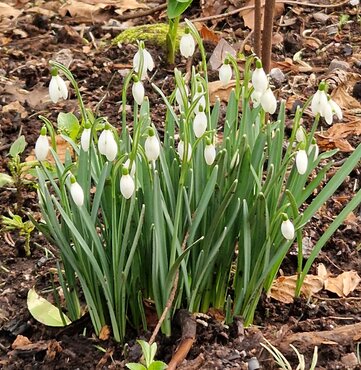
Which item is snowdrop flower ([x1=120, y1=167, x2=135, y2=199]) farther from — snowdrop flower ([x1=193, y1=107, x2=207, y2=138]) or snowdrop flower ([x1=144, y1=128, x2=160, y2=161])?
snowdrop flower ([x1=193, y1=107, x2=207, y2=138])

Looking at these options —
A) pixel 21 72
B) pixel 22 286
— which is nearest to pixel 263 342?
pixel 22 286

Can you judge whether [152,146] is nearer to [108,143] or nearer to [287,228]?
[108,143]

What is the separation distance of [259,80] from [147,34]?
2.45 m

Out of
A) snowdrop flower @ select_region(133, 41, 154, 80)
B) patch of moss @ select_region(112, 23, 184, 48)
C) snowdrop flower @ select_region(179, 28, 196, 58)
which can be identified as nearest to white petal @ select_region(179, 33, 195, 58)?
snowdrop flower @ select_region(179, 28, 196, 58)

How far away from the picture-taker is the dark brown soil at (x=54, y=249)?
2.29 metres

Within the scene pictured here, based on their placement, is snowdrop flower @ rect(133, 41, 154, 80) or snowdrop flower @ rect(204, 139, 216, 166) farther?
snowdrop flower @ rect(133, 41, 154, 80)

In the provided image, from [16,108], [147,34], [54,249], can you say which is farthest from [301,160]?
[147,34]

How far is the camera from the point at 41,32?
189 inches

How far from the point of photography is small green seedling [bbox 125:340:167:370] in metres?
2.03

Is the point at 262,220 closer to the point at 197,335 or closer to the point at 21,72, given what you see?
the point at 197,335

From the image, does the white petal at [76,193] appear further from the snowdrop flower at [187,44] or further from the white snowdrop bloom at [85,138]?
the snowdrop flower at [187,44]

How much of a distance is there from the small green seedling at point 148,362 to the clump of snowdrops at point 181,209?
0.55ft

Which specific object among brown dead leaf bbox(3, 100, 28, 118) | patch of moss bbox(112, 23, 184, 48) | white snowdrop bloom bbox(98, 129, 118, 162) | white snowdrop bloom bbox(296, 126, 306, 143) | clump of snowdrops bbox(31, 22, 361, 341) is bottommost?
brown dead leaf bbox(3, 100, 28, 118)

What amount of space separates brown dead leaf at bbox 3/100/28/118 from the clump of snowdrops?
1645 millimetres
